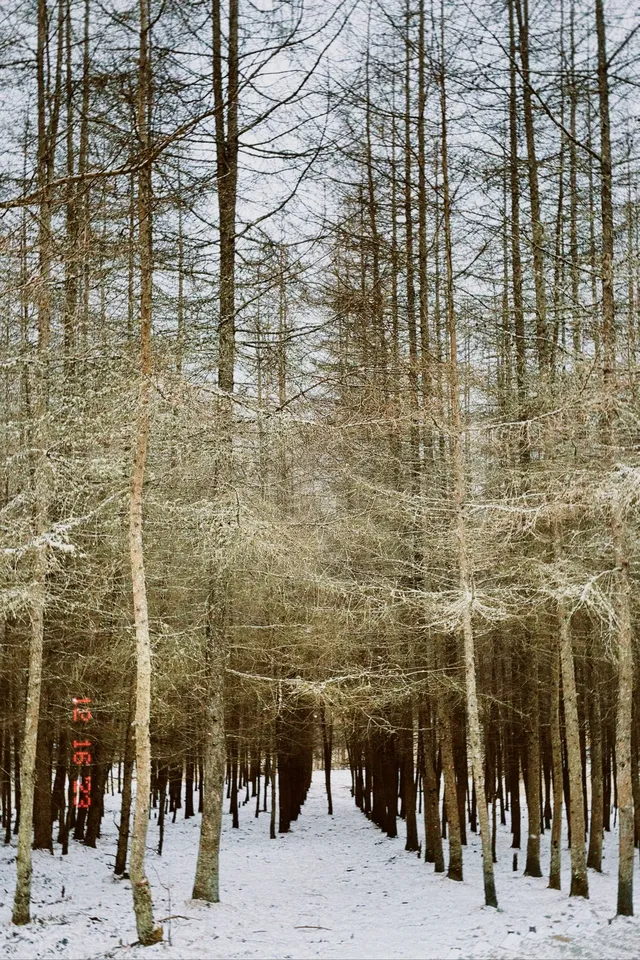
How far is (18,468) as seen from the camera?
1083cm

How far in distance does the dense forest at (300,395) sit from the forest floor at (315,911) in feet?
2.06

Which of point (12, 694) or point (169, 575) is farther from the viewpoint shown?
point (12, 694)

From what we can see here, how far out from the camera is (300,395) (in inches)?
424

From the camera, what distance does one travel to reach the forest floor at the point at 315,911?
8.72 metres

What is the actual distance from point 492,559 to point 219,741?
5.40m

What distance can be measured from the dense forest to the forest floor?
63cm

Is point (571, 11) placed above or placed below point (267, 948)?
above

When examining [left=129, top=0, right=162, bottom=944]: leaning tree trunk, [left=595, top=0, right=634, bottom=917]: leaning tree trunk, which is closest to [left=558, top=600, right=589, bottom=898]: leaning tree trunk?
[left=595, top=0, right=634, bottom=917]: leaning tree trunk

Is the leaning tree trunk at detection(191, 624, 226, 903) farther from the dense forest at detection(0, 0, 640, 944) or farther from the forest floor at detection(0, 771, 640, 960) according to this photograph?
the forest floor at detection(0, 771, 640, 960)

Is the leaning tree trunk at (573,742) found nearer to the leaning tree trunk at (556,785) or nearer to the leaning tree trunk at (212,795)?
the leaning tree trunk at (556,785)

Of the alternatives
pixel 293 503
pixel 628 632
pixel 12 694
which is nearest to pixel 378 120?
pixel 293 503

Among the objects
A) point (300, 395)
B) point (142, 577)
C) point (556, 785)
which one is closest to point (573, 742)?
point (556, 785)

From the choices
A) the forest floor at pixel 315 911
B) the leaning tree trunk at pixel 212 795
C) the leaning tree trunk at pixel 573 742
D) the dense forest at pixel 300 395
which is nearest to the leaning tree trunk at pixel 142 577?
the dense forest at pixel 300 395

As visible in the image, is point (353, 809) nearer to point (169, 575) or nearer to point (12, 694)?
point (12, 694)
